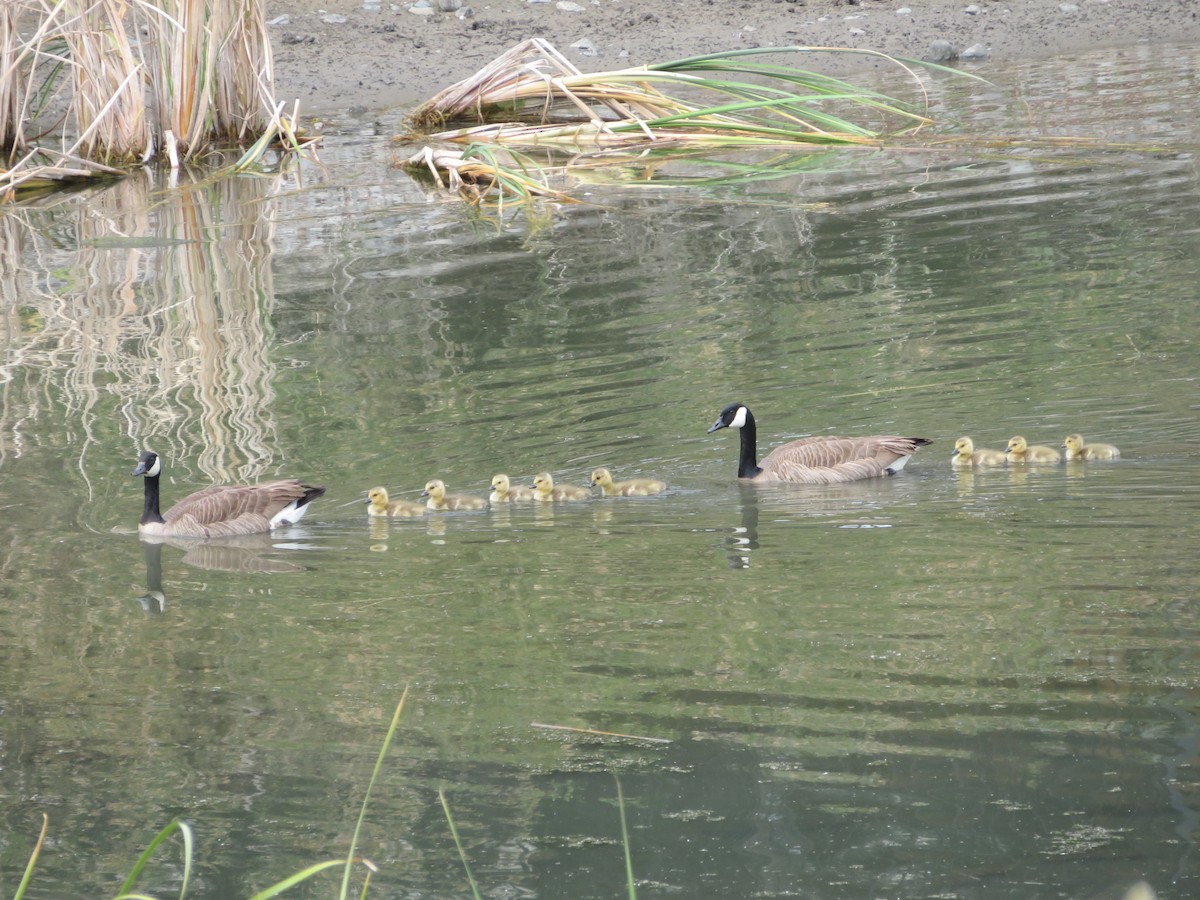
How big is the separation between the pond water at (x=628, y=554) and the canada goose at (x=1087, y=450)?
0.17 meters

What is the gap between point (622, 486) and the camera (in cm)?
970

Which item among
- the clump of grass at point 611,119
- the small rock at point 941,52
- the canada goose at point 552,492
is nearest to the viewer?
the canada goose at point 552,492

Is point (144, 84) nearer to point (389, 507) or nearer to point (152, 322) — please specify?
point (152, 322)

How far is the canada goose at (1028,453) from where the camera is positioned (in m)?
9.65

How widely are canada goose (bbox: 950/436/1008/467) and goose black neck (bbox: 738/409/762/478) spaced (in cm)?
121

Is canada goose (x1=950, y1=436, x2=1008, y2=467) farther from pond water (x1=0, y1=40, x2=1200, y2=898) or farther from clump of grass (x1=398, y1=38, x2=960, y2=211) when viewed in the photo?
clump of grass (x1=398, y1=38, x2=960, y2=211)

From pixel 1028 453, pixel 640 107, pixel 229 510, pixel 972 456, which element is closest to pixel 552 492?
pixel 229 510

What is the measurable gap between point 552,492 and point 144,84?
34.8 feet

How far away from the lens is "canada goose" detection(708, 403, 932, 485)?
972 cm

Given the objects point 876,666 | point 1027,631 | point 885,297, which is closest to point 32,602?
point 876,666

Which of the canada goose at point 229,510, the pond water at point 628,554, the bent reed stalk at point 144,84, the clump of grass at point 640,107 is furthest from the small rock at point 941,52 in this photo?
the canada goose at point 229,510

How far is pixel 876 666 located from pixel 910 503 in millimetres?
2757

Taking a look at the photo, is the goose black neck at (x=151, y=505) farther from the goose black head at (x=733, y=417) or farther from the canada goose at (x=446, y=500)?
the goose black head at (x=733, y=417)

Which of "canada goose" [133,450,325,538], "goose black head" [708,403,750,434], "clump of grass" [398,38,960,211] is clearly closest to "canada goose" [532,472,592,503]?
"goose black head" [708,403,750,434]
